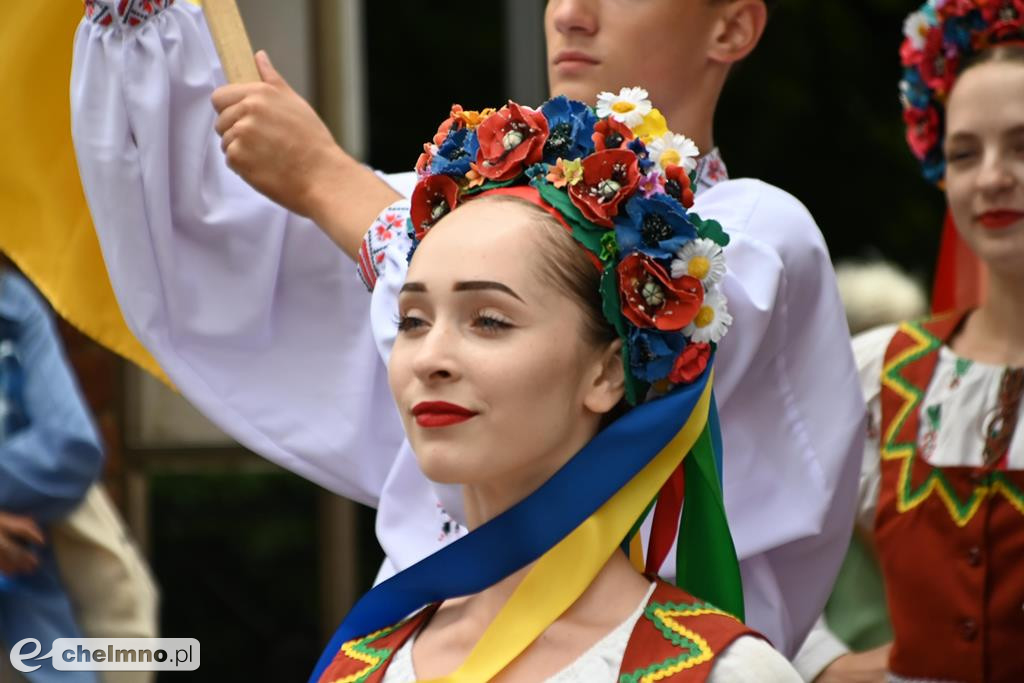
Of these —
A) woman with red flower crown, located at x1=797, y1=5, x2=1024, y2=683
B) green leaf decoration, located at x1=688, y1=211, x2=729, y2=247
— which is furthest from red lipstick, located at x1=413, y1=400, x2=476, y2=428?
woman with red flower crown, located at x1=797, y1=5, x2=1024, y2=683

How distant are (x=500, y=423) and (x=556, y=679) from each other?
27 cm

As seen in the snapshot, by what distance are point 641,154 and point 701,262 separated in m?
0.14

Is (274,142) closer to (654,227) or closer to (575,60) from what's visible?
(575,60)

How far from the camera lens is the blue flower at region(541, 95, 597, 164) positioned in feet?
6.34

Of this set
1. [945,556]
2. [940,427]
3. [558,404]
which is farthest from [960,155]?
[558,404]

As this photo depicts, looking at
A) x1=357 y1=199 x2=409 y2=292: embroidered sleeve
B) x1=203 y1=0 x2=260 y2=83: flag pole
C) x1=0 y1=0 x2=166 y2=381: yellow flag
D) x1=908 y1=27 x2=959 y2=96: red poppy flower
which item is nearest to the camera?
x1=357 y1=199 x2=409 y2=292: embroidered sleeve

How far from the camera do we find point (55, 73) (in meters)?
2.44

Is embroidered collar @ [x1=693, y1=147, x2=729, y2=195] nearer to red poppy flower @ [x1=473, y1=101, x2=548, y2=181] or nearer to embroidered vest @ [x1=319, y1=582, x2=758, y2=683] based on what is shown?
red poppy flower @ [x1=473, y1=101, x2=548, y2=181]

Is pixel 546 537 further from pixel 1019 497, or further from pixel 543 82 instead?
pixel 543 82

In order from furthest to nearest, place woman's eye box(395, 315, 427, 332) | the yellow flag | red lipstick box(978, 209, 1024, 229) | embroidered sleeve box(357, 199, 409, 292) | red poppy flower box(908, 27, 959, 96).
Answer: red poppy flower box(908, 27, 959, 96), red lipstick box(978, 209, 1024, 229), the yellow flag, embroidered sleeve box(357, 199, 409, 292), woman's eye box(395, 315, 427, 332)

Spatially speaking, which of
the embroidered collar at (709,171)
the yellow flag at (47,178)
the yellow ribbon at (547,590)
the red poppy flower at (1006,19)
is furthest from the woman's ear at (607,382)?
the red poppy flower at (1006,19)

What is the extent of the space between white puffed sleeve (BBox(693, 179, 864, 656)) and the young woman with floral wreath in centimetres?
30

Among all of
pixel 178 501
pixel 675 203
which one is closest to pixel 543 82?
pixel 178 501

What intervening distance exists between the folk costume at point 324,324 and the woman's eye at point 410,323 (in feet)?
0.91
